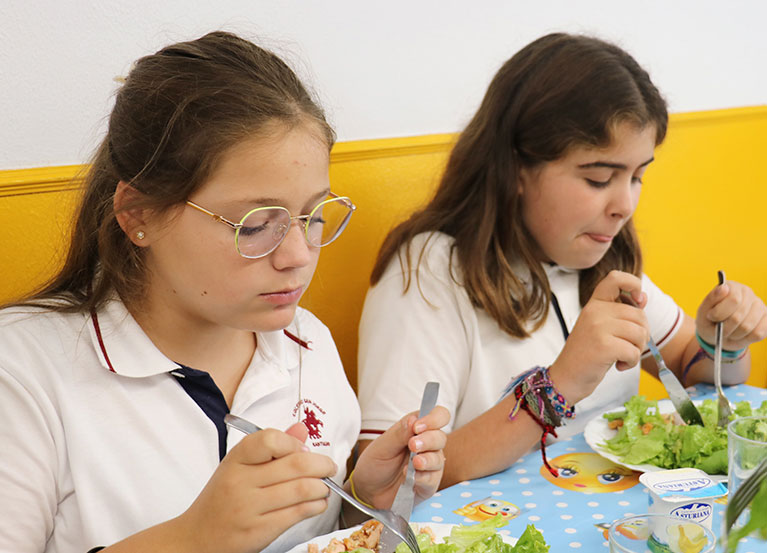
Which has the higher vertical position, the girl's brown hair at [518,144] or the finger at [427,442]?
the girl's brown hair at [518,144]

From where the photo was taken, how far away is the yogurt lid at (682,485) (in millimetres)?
1003

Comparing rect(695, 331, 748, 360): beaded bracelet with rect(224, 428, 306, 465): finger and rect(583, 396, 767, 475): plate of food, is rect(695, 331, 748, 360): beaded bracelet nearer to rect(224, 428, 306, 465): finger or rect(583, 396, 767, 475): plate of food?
rect(583, 396, 767, 475): plate of food

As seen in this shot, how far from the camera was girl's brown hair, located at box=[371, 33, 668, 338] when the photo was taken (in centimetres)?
154

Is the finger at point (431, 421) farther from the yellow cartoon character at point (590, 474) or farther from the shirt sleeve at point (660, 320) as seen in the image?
the shirt sleeve at point (660, 320)

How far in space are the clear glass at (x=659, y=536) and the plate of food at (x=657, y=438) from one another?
401 mm

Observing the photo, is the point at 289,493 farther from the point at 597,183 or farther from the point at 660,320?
the point at 660,320

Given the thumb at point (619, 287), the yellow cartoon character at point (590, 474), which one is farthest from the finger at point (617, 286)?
the yellow cartoon character at point (590, 474)

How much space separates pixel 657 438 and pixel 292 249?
0.67 metres

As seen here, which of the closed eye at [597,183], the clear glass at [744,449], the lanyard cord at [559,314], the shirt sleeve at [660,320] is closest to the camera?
the clear glass at [744,449]

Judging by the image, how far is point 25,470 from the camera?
3.26ft

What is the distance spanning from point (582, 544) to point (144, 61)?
876 mm

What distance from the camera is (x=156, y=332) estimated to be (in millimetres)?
1147

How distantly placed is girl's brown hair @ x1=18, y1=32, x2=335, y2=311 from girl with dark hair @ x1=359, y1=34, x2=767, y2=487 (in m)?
0.51

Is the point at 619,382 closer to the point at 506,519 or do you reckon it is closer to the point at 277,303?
the point at 506,519
